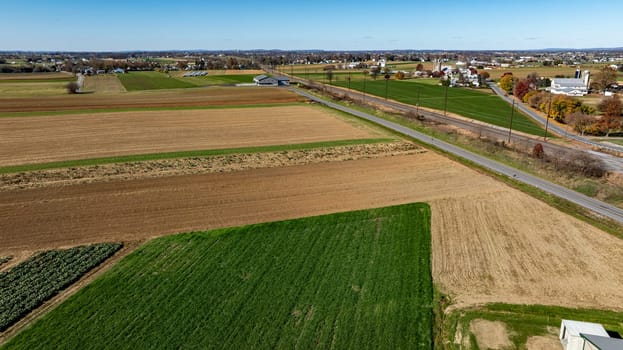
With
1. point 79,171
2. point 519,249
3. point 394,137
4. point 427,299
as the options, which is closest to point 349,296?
point 427,299

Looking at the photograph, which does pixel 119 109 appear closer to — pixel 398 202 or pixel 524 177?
pixel 398 202

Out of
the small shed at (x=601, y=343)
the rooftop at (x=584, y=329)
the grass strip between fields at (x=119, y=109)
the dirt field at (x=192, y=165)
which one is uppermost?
the grass strip between fields at (x=119, y=109)

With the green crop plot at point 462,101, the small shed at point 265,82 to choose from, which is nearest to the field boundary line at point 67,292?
the green crop plot at point 462,101

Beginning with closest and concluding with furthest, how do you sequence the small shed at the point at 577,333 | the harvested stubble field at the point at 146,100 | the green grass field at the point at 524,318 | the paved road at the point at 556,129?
1. the small shed at the point at 577,333
2. the green grass field at the point at 524,318
3. the paved road at the point at 556,129
4. the harvested stubble field at the point at 146,100

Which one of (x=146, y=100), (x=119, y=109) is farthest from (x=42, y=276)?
(x=146, y=100)

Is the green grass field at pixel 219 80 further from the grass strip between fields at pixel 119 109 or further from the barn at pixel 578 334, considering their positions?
the barn at pixel 578 334

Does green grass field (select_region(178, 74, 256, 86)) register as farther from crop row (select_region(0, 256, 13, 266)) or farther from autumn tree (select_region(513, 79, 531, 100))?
crop row (select_region(0, 256, 13, 266))
